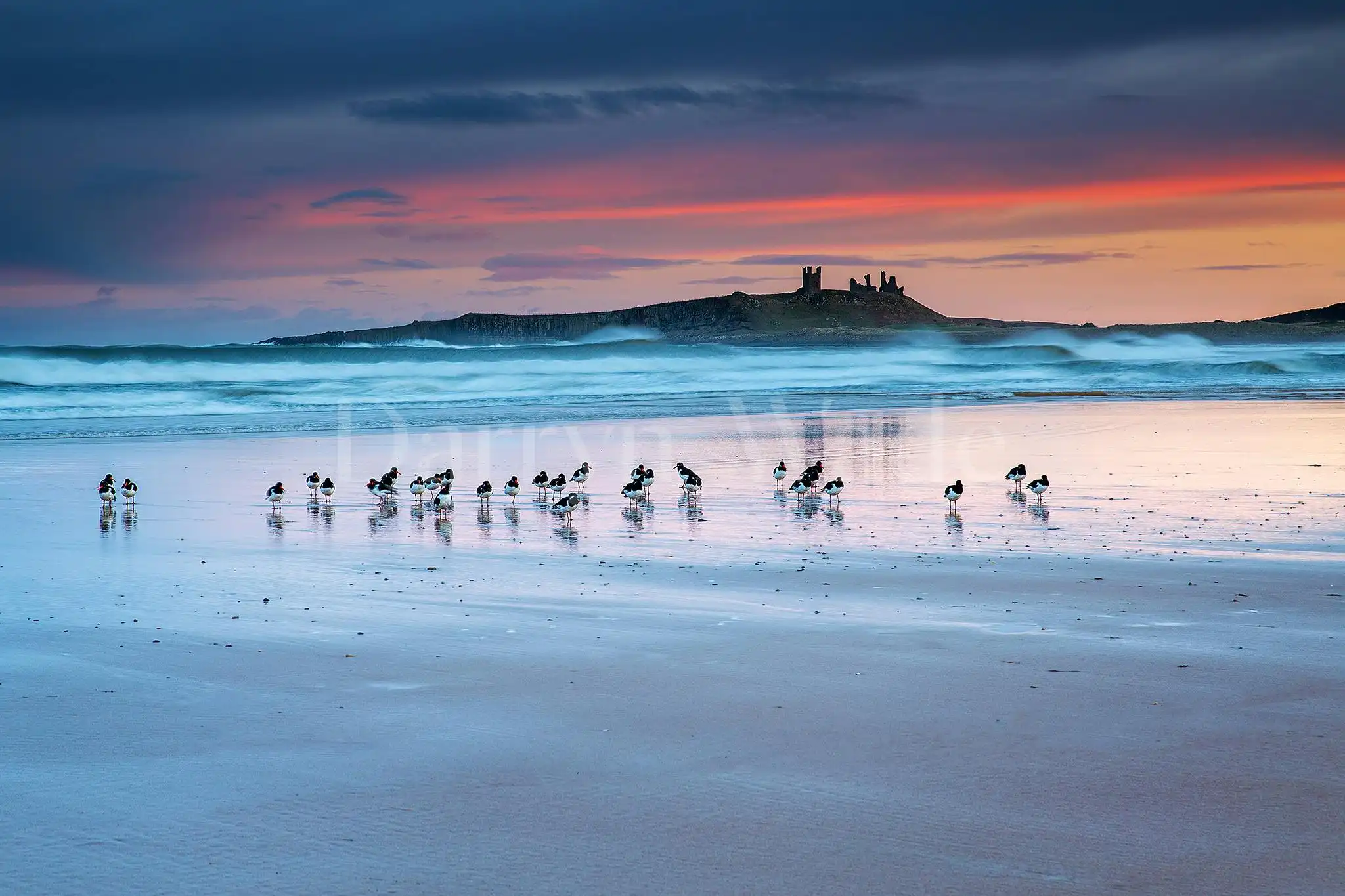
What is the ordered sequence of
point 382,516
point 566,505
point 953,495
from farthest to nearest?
point 566,505 < point 382,516 < point 953,495

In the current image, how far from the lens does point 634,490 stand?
1512cm

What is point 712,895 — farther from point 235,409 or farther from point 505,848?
point 235,409

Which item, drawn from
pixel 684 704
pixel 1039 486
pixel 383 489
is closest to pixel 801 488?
pixel 1039 486

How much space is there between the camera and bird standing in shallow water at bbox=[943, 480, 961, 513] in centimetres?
1393

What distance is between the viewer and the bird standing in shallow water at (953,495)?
13.9 meters

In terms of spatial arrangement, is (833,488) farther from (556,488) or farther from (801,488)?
(556,488)

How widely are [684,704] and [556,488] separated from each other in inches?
402

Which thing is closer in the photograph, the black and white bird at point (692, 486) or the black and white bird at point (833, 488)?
the black and white bird at point (833, 488)

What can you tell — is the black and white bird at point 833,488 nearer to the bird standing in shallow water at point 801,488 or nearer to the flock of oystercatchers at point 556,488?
the flock of oystercatchers at point 556,488

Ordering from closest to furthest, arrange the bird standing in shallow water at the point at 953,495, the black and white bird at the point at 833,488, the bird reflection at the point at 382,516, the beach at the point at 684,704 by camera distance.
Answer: the beach at the point at 684,704 → the bird reflection at the point at 382,516 → the bird standing in shallow water at the point at 953,495 → the black and white bird at the point at 833,488

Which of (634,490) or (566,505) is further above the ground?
(634,490)

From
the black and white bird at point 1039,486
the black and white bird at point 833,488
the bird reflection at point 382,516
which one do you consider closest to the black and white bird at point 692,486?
the black and white bird at point 833,488

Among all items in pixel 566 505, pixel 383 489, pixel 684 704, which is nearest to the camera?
pixel 684 704

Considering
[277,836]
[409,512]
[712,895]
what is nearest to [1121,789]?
[712,895]
